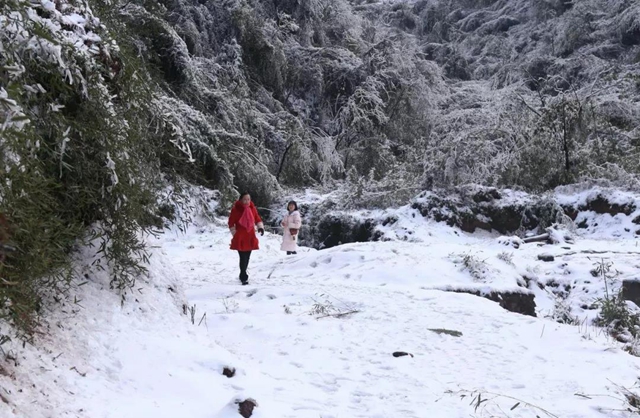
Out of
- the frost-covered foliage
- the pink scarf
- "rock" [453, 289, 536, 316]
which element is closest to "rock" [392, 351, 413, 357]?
the frost-covered foliage

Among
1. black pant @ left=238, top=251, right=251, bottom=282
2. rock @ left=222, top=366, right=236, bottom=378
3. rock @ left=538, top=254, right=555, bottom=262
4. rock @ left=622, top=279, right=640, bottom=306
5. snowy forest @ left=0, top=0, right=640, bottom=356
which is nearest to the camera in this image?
snowy forest @ left=0, top=0, right=640, bottom=356

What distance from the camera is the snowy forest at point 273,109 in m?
2.82

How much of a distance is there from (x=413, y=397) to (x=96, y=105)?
285cm

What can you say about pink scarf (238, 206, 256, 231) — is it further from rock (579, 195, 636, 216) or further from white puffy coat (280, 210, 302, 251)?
rock (579, 195, 636, 216)

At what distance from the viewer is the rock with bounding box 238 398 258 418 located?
3.03 meters

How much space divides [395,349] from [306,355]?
0.85m

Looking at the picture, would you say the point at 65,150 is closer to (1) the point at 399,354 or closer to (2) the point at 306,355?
(2) the point at 306,355

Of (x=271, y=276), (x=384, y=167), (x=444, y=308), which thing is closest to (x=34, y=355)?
(x=444, y=308)

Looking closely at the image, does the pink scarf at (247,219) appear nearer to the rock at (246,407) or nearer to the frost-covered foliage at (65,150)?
the frost-covered foliage at (65,150)

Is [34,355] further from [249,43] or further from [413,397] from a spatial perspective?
[249,43]

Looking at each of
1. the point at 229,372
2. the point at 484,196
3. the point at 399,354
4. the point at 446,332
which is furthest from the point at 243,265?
the point at 484,196

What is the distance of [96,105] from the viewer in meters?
3.33

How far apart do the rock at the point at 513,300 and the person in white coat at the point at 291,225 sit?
3.60 m

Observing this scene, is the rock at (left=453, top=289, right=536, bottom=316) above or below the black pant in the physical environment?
below
